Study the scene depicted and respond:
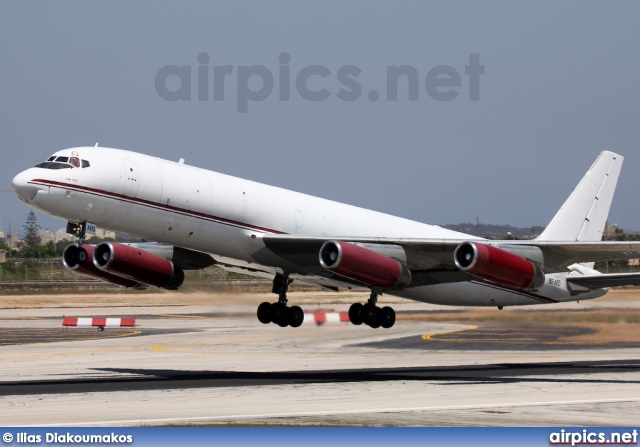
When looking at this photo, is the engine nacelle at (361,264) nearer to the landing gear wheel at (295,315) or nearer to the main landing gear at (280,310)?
the main landing gear at (280,310)

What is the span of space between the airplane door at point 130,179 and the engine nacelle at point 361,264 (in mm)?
7640

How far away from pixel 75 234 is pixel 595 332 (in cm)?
3576

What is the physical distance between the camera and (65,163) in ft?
120

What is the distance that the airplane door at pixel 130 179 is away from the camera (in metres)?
37.2

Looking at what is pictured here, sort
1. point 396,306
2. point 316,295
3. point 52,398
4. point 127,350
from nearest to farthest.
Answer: point 52,398
point 127,350
point 396,306
point 316,295

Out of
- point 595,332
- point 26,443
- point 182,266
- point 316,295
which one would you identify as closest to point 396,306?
point 316,295

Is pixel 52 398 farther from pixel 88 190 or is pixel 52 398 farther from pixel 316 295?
pixel 316 295

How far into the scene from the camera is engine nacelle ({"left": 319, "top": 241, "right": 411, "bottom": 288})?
39.4m

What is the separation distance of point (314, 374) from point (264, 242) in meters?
6.10

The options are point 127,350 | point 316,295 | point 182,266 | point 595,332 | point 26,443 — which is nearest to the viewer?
point 26,443

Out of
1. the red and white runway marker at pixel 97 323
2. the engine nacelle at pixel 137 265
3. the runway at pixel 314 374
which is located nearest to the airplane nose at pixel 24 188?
the engine nacelle at pixel 137 265

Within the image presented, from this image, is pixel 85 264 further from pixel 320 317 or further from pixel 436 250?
pixel 320 317

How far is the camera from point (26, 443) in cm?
2242

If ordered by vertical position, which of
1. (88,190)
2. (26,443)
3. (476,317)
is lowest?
(26,443)
